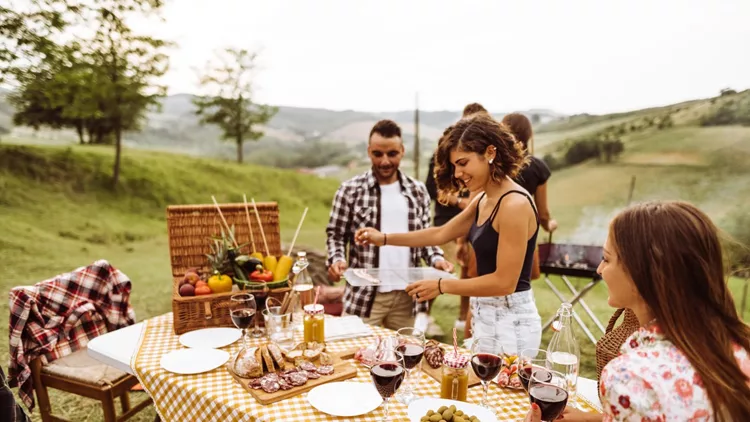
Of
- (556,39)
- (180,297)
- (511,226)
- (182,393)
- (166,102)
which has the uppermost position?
(556,39)

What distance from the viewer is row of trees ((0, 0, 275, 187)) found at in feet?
21.1

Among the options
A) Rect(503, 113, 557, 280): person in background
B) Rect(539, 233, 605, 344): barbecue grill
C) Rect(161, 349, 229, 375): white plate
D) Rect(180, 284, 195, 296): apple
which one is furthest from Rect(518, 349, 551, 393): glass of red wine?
Rect(539, 233, 605, 344): barbecue grill

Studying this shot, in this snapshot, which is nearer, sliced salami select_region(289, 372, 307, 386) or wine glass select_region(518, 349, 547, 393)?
wine glass select_region(518, 349, 547, 393)

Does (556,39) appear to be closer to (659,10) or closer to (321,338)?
(659,10)

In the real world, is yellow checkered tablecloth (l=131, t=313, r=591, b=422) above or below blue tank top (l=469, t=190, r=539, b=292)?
below

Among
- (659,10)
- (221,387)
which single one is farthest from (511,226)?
(659,10)

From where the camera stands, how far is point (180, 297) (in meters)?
2.19

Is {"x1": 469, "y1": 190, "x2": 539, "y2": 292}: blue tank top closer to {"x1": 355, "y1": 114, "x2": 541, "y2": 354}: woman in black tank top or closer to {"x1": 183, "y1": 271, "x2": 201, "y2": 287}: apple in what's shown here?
{"x1": 355, "y1": 114, "x2": 541, "y2": 354}: woman in black tank top

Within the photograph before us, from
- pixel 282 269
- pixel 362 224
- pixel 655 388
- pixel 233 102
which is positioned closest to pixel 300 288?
pixel 282 269

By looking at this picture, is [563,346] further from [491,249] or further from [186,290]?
[186,290]

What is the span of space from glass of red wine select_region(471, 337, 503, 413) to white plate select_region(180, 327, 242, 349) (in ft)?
3.46

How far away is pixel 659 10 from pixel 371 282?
17.6ft

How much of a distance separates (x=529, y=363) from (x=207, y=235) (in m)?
1.83

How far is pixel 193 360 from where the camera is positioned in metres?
1.87
